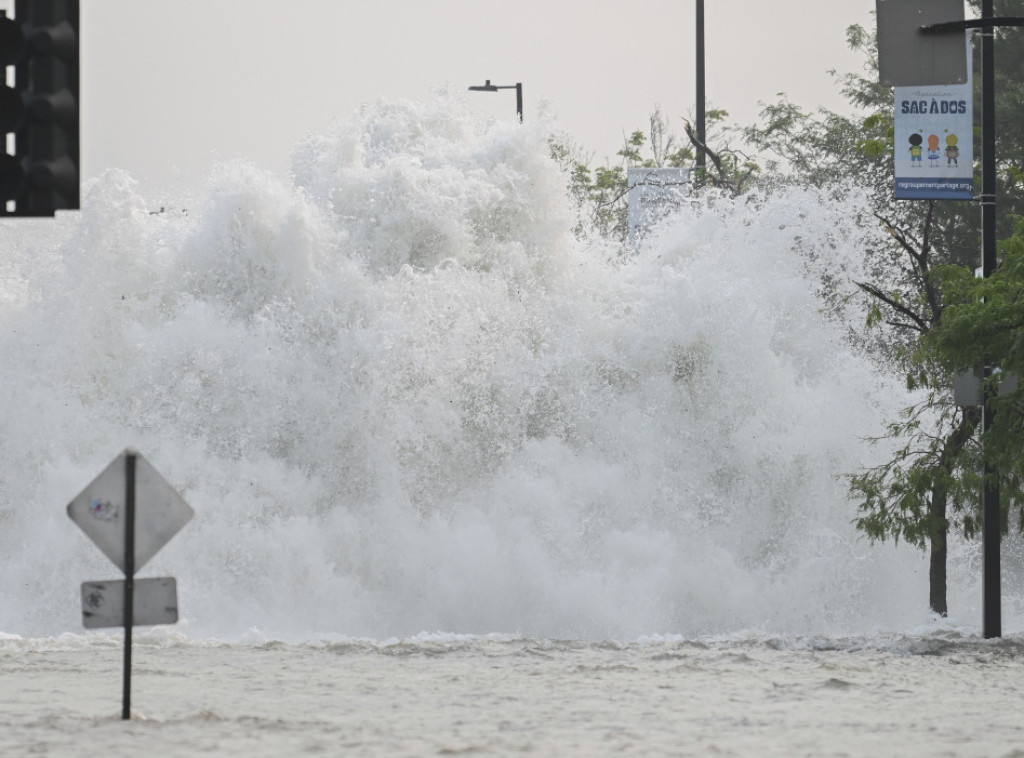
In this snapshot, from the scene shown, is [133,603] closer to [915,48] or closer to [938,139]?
[938,139]

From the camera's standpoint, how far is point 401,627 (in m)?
20.2

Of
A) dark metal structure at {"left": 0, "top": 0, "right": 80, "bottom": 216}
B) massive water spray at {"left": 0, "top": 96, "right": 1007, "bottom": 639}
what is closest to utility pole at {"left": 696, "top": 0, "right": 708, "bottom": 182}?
massive water spray at {"left": 0, "top": 96, "right": 1007, "bottom": 639}

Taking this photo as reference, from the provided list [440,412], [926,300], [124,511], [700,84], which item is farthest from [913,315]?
[700,84]

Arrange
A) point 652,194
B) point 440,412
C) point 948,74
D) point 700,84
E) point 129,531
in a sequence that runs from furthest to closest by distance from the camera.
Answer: point 700,84 → point 652,194 → point 440,412 → point 948,74 → point 129,531

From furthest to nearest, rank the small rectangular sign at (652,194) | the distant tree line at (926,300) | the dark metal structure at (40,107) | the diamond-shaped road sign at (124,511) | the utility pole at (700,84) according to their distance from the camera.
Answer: the utility pole at (700,84) < the small rectangular sign at (652,194) < the distant tree line at (926,300) < the diamond-shaped road sign at (124,511) < the dark metal structure at (40,107)

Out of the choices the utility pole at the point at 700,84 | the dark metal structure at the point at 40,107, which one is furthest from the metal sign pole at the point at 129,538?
the utility pole at the point at 700,84

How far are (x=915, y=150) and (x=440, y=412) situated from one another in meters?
7.84

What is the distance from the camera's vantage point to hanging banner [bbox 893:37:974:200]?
53.4 ft

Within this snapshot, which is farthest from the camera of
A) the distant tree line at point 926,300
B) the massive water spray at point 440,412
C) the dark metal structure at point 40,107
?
the massive water spray at point 440,412

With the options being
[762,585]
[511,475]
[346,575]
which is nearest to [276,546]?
[346,575]

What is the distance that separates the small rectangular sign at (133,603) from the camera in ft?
32.8

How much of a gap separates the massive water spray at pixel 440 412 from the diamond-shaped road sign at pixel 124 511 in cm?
932

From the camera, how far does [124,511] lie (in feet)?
32.8

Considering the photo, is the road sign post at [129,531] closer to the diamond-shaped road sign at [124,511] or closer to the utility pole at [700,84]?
the diamond-shaped road sign at [124,511]
